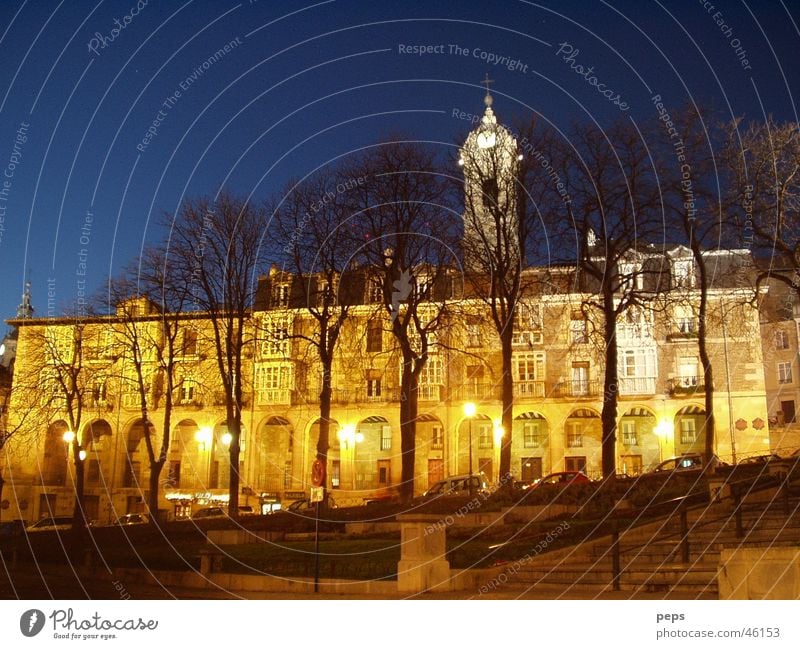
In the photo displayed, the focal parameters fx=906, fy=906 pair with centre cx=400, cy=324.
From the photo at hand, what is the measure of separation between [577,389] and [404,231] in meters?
11.6

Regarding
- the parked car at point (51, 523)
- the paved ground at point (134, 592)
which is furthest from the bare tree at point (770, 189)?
the parked car at point (51, 523)

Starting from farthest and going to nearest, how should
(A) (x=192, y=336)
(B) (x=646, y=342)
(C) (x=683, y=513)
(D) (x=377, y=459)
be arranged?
(D) (x=377, y=459) < (A) (x=192, y=336) < (B) (x=646, y=342) < (C) (x=683, y=513)

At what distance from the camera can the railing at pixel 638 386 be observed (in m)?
36.9

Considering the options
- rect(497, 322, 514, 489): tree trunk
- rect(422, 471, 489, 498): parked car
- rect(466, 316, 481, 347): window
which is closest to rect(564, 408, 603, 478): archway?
rect(422, 471, 489, 498): parked car

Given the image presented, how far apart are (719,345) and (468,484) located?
10015 millimetres

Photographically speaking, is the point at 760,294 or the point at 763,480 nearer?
the point at 763,480

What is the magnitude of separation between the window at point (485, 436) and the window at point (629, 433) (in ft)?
19.5

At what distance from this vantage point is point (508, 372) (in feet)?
77.6

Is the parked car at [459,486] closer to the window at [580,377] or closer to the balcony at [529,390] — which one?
the balcony at [529,390]

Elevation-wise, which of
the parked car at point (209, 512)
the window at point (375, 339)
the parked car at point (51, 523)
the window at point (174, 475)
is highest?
the window at point (375, 339)

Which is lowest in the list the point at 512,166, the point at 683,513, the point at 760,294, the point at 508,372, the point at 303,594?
the point at 303,594

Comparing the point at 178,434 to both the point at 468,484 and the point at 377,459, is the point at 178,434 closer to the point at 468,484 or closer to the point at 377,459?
the point at 377,459

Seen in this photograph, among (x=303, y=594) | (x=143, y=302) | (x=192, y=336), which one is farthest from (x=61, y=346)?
(x=303, y=594)
